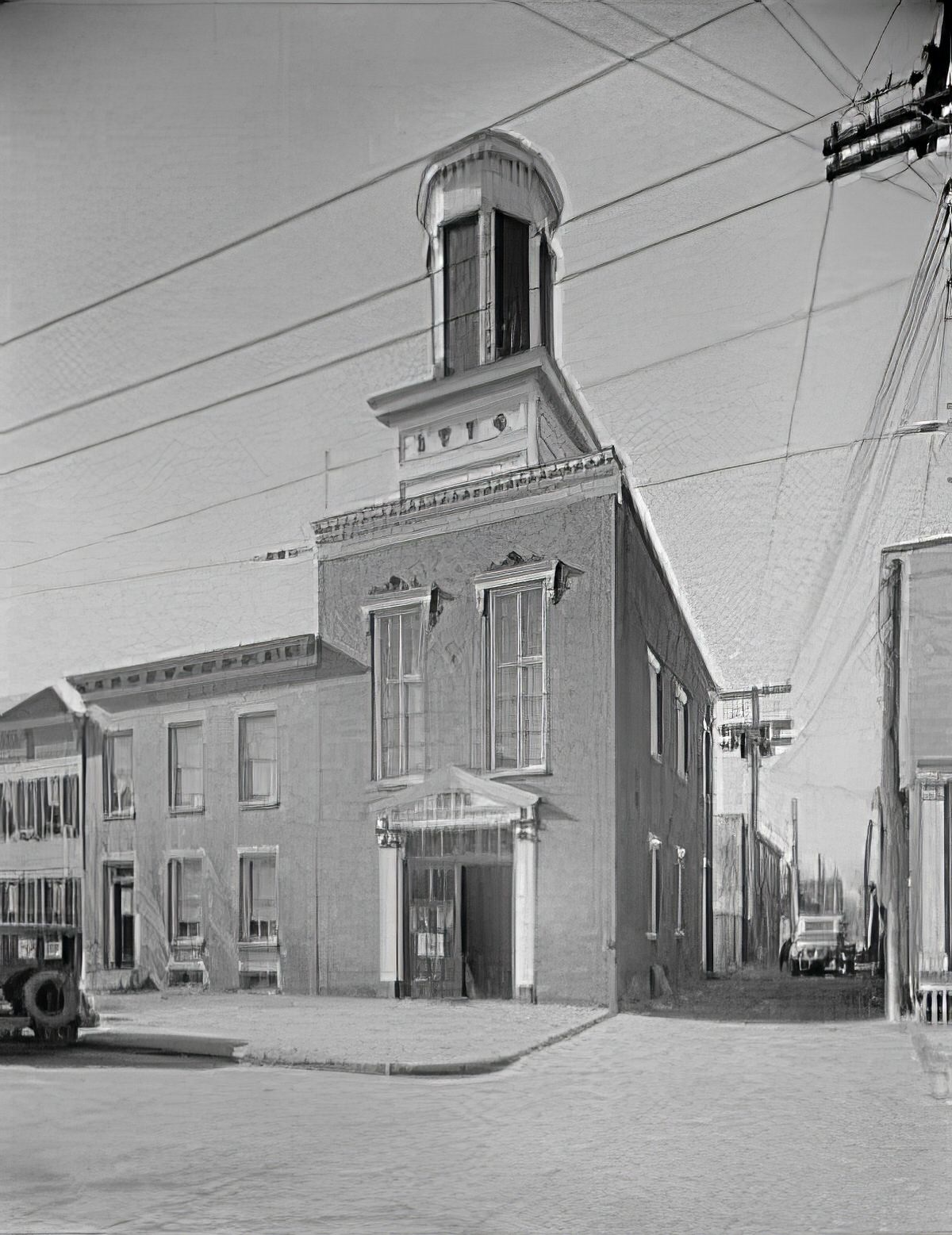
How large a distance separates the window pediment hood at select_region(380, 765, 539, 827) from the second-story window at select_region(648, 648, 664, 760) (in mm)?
399

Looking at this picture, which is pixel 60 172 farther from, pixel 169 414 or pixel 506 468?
pixel 506 468

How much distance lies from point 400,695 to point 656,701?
2.61ft

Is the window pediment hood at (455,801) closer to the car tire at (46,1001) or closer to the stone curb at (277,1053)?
the stone curb at (277,1053)

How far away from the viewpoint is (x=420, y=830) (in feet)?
13.9

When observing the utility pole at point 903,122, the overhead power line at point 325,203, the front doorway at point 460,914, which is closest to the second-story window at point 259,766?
the front doorway at point 460,914

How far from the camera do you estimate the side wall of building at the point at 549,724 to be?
408 centimetres

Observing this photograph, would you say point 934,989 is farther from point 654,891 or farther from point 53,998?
point 53,998

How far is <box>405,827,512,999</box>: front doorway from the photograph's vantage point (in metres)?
4.14

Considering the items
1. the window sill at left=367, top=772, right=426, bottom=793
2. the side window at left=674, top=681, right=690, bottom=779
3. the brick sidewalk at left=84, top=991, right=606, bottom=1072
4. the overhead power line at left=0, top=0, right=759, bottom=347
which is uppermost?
the overhead power line at left=0, top=0, right=759, bottom=347

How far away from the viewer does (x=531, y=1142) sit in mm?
3842

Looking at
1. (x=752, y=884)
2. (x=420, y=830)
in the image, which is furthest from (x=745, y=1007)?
(x=420, y=830)

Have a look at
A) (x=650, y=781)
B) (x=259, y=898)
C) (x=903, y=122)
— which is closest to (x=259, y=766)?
(x=259, y=898)

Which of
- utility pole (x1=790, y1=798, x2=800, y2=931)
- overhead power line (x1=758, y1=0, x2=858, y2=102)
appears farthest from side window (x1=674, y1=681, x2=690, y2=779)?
overhead power line (x1=758, y1=0, x2=858, y2=102)

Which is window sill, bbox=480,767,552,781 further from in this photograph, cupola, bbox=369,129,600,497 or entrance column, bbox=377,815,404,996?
cupola, bbox=369,129,600,497
